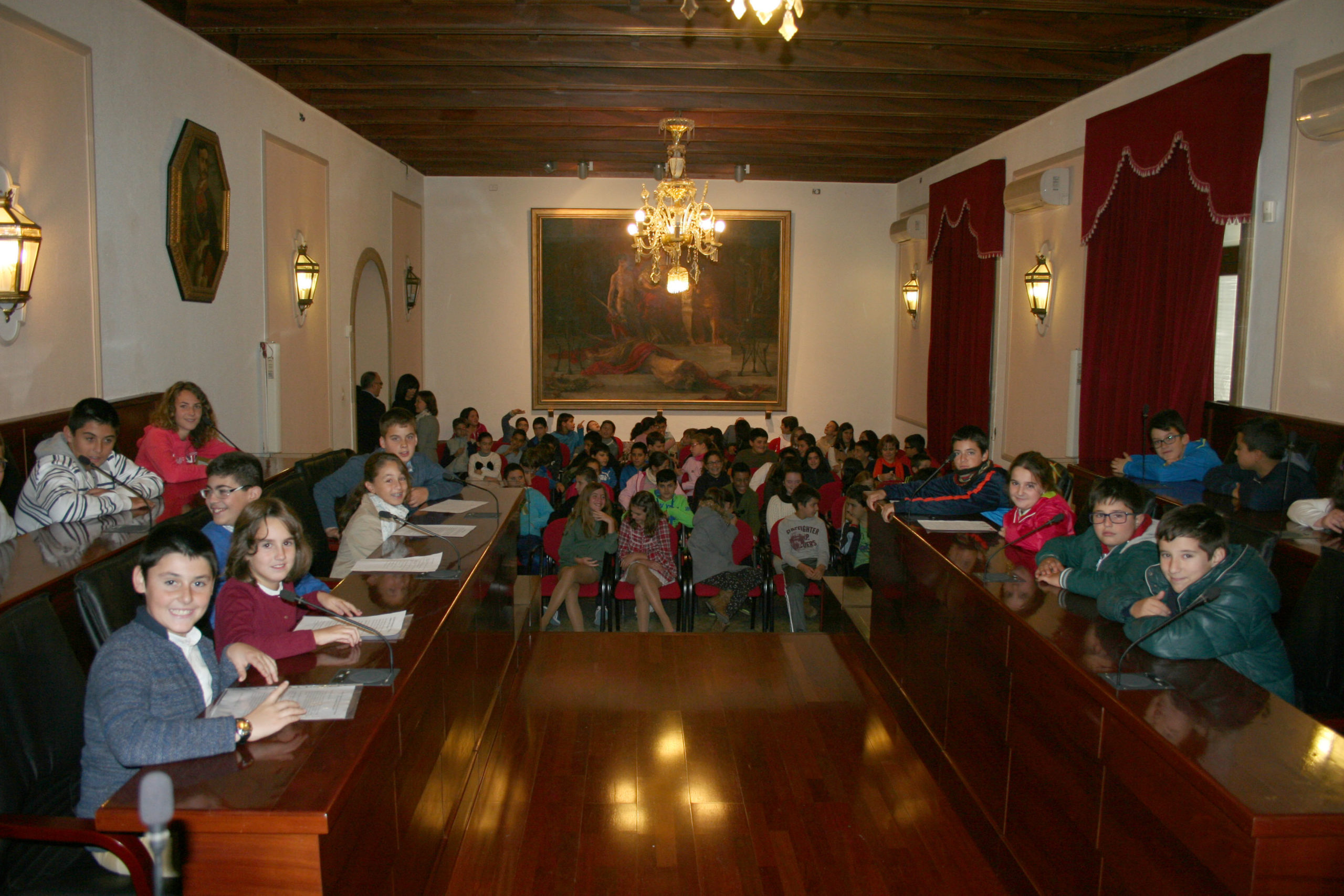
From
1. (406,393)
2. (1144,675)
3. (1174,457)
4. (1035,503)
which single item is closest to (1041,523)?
(1035,503)

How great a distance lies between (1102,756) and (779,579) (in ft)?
14.1

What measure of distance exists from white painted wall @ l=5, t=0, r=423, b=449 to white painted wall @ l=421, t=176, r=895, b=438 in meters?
4.52

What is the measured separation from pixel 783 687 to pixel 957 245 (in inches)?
282

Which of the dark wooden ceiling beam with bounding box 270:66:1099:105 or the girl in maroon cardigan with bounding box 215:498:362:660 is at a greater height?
the dark wooden ceiling beam with bounding box 270:66:1099:105

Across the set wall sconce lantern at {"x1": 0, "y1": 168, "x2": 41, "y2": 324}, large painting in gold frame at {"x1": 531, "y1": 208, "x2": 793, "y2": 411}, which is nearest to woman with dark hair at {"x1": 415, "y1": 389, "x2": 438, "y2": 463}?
large painting in gold frame at {"x1": 531, "y1": 208, "x2": 793, "y2": 411}

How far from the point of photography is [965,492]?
212 inches

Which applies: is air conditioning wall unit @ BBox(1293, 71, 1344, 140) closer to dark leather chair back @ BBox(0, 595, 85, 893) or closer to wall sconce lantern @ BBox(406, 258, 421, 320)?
dark leather chair back @ BBox(0, 595, 85, 893)

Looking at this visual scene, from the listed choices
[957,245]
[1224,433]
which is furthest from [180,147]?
[957,245]

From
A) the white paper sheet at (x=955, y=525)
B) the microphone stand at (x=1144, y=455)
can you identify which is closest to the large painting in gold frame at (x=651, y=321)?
the microphone stand at (x=1144, y=455)

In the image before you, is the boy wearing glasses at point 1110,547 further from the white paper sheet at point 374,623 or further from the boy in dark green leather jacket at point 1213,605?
the white paper sheet at point 374,623

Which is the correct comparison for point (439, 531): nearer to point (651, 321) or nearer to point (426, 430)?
point (426, 430)

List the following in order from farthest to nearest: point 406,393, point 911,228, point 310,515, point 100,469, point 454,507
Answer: point 911,228 < point 406,393 < point 310,515 < point 454,507 < point 100,469

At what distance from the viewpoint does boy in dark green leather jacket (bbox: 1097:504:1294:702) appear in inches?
109

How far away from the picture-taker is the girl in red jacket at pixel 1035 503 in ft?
14.1
